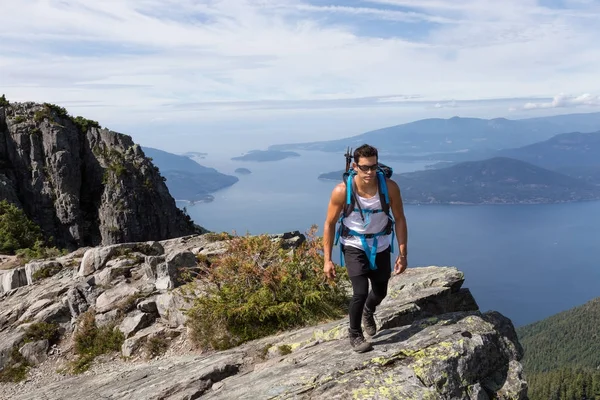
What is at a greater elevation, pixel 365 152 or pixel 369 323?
pixel 365 152

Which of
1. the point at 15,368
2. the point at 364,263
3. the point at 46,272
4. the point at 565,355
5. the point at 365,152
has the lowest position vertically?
the point at 565,355

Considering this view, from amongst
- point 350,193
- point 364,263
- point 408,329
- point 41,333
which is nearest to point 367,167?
point 350,193

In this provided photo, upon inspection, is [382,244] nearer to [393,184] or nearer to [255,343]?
[393,184]

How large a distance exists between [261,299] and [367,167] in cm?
462

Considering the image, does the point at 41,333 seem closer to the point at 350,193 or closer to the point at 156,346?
the point at 156,346

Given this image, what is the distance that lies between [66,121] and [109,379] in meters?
51.0

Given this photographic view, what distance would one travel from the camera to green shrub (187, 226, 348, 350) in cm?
959

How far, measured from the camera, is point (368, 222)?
6.72 m

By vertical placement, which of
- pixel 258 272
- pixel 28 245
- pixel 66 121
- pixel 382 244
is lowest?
pixel 28 245

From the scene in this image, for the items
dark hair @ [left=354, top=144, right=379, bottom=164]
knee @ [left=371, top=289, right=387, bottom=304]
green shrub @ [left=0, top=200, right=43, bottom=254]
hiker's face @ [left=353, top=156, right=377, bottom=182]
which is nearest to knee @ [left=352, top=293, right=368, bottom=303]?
knee @ [left=371, top=289, right=387, bottom=304]

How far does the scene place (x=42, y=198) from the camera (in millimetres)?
49344

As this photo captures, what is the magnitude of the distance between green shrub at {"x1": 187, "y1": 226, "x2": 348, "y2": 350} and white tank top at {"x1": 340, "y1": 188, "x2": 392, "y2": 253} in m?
3.25

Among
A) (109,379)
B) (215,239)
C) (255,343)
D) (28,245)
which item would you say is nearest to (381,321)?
(255,343)

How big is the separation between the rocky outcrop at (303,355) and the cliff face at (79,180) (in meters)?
Answer: 38.1
